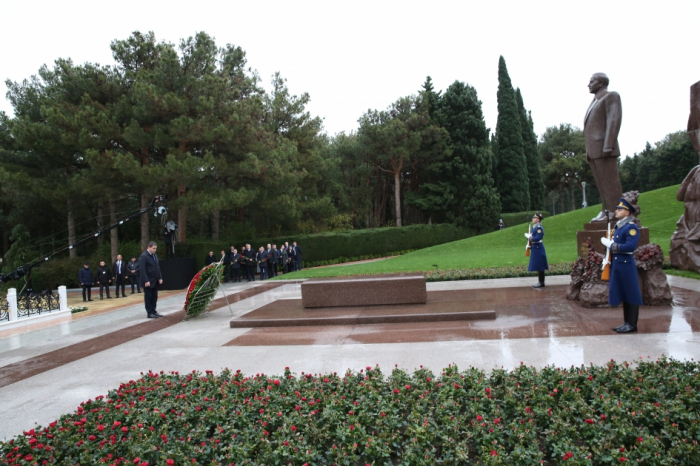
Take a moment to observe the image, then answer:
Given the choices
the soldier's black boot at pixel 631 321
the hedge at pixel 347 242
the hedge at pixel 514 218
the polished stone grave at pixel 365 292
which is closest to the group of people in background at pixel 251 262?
the hedge at pixel 347 242

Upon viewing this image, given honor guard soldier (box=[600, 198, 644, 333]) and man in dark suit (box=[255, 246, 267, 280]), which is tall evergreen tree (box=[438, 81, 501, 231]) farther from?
honor guard soldier (box=[600, 198, 644, 333])

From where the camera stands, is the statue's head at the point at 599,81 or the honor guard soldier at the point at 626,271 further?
the statue's head at the point at 599,81

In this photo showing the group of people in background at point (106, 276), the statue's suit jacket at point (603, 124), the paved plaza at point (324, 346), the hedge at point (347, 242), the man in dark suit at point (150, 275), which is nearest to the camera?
the paved plaza at point (324, 346)

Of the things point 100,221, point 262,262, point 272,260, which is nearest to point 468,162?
point 272,260

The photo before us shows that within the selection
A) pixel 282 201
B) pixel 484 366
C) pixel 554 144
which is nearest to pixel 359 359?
pixel 484 366

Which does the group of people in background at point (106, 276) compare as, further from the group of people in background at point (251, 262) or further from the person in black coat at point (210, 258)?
the group of people in background at point (251, 262)

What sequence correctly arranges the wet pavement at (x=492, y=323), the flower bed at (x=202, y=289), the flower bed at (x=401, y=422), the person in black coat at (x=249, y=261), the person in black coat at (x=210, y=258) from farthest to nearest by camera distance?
the person in black coat at (x=210, y=258) → the person in black coat at (x=249, y=261) → the flower bed at (x=202, y=289) → the wet pavement at (x=492, y=323) → the flower bed at (x=401, y=422)

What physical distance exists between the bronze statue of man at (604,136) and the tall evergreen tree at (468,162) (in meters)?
27.0

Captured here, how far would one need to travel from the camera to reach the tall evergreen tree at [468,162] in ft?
120

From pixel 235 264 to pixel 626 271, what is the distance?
1636 cm

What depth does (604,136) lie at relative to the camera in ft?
30.6

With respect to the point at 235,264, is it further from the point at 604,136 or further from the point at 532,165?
the point at 532,165

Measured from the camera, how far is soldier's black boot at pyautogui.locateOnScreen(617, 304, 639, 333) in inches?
238

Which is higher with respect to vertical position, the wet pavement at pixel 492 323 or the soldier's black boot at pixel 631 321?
the soldier's black boot at pixel 631 321
